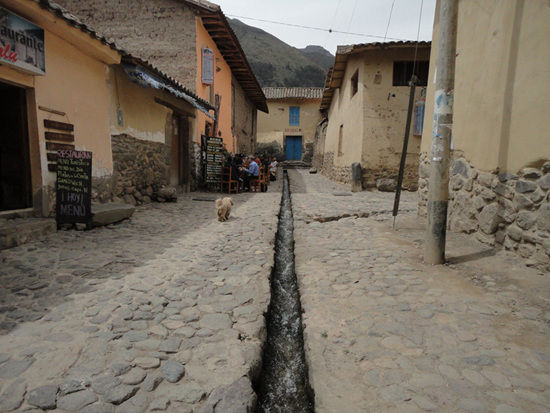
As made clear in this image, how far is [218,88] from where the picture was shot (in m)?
13.6

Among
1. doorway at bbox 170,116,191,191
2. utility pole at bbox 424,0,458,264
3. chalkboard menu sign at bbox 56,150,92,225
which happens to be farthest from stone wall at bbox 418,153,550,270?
doorway at bbox 170,116,191,191

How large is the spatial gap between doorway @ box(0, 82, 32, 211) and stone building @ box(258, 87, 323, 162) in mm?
26232

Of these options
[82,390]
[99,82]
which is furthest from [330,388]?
[99,82]

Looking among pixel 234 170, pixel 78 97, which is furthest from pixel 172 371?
pixel 234 170

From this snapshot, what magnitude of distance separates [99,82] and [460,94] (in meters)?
6.51

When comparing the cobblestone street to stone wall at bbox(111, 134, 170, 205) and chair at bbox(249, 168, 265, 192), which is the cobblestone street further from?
chair at bbox(249, 168, 265, 192)

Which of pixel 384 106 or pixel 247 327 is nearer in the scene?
pixel 247 327

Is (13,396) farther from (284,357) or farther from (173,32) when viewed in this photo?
(173,32)

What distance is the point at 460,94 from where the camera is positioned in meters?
4.87

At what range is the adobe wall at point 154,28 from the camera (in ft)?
35.2

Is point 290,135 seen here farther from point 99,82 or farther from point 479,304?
point 479,304

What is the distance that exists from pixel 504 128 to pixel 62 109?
21.4 ft

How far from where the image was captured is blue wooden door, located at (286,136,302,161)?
104ft

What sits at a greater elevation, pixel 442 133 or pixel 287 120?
pixel 287 120
